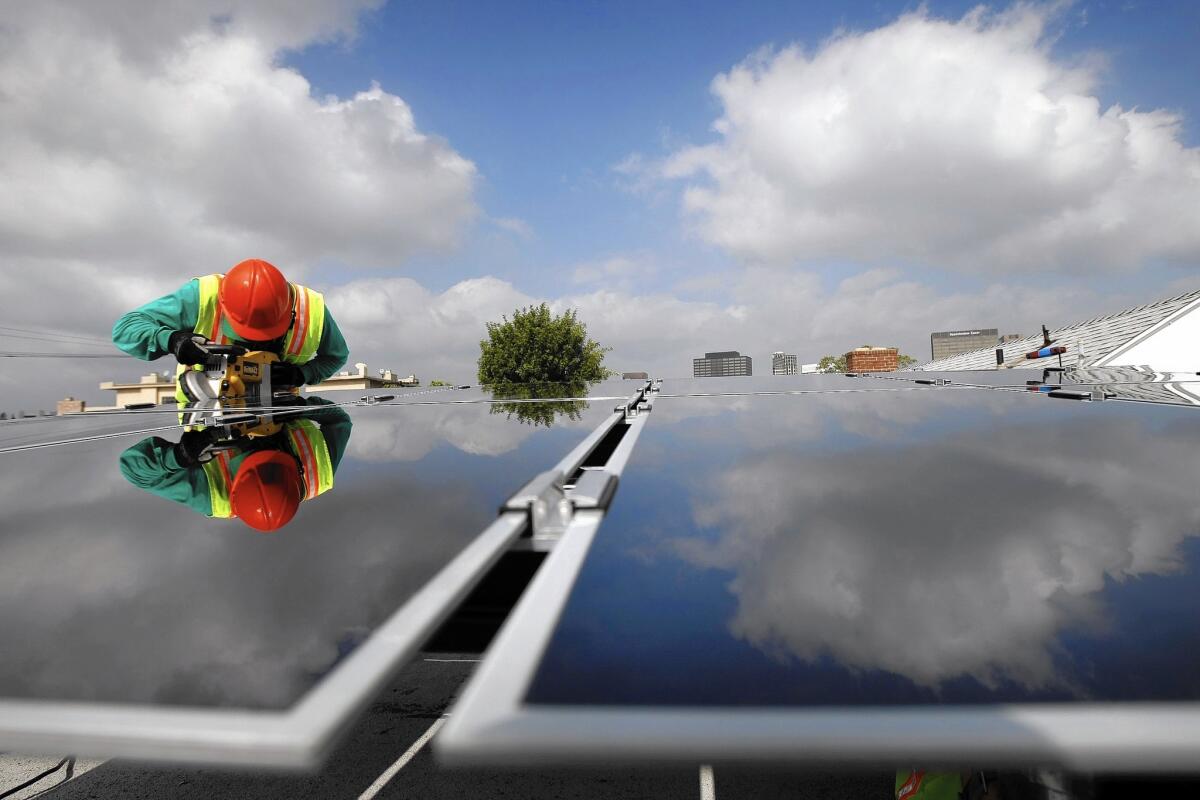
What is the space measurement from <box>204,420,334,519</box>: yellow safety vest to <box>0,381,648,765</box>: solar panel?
0.10 feet

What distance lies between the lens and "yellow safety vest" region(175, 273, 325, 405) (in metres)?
5.81

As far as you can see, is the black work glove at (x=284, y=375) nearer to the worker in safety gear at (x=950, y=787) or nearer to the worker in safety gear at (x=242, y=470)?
the worker in safety gear at (x=242, y=470)

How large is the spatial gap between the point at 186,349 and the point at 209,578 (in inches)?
196

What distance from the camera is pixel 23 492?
Answer: 235cm

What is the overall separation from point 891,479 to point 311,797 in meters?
26.2

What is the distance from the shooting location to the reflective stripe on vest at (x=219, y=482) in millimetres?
1780

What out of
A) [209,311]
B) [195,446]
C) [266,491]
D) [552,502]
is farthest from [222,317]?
[552,502]

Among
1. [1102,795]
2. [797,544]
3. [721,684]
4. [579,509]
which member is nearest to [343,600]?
[579,509]

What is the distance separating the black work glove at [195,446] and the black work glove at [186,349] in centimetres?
184

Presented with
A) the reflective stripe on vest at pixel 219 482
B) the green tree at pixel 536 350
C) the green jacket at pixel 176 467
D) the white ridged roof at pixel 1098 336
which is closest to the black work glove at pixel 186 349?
the green jacket at pixel 176 467

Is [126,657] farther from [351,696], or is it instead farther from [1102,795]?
[1102,795]

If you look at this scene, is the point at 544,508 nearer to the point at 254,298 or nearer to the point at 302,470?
the point at 302,470

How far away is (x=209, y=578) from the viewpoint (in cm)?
123

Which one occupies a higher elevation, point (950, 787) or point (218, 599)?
point (218, 599)
